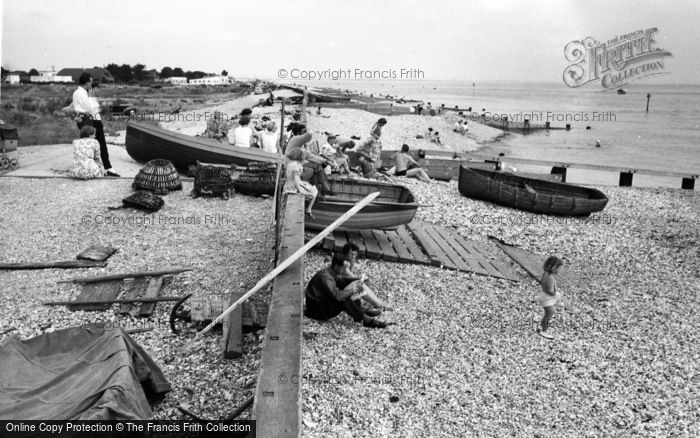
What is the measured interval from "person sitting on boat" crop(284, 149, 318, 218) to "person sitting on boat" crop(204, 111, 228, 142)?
8.43 m

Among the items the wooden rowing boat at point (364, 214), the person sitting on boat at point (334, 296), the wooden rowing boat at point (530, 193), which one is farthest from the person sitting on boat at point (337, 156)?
the person sitting on boat at point (334, 296)

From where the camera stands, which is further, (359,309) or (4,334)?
(359,309)

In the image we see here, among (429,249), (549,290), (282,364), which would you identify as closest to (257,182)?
(429,249)

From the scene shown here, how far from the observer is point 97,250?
9797mm

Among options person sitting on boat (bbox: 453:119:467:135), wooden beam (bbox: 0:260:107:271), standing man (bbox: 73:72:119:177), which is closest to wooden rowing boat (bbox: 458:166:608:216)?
standing man (bbox: 73:72:119:177)

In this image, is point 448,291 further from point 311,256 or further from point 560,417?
point 560,417

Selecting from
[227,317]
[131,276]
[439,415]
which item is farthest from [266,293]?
[439,415]

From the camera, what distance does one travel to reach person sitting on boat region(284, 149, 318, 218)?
34.2 ft

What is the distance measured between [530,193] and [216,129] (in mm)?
10239

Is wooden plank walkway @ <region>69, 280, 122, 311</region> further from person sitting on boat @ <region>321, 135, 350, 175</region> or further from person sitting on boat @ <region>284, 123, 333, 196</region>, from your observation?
person sitting on boat @ <region>321, 135, 350, 175</region>

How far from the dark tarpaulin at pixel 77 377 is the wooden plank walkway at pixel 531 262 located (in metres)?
7.77

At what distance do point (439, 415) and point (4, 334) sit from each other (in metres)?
5.44

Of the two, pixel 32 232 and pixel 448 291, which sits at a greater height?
pixel 32 232

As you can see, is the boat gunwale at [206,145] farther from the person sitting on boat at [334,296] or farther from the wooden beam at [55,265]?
the person sitting on boat at [334,296]
